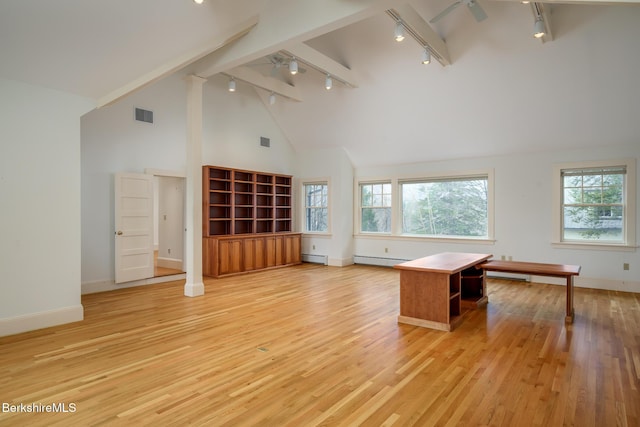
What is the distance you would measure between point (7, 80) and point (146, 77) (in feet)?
4.13

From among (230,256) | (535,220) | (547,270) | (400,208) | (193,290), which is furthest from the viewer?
(400,208)

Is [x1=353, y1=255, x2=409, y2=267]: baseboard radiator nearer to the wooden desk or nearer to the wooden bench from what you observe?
the wooden bench

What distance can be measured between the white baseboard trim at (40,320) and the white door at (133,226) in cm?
164

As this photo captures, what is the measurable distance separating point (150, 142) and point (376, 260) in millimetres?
5143

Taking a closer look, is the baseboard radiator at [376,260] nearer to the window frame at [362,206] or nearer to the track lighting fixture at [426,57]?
the window frame at [362,206]

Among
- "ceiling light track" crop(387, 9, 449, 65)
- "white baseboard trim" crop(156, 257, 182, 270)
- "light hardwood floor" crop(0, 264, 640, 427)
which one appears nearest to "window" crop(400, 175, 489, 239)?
"light hardwood floor" crop(0, 264, 640, 427)

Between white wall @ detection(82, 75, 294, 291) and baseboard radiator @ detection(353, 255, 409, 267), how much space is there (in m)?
3.03

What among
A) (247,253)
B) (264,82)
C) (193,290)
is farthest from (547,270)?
(264,82)

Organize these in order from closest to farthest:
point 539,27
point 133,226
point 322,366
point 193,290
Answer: point 322,366 < point 539,27 < point 193,290 < point 133,226

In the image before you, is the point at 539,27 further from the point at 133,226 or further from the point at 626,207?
the point at 133,226

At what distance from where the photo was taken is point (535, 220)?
6293mm

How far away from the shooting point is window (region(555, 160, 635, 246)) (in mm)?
5578

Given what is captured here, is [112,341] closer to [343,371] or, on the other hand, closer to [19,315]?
[19,315]

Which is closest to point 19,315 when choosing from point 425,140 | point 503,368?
point 503,368
